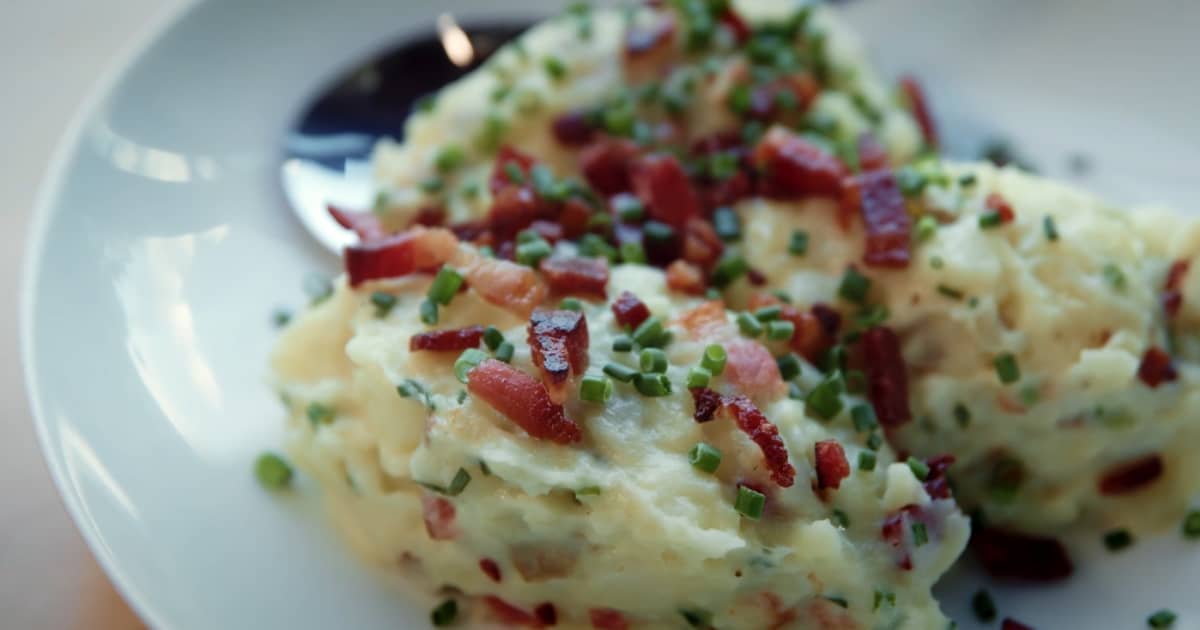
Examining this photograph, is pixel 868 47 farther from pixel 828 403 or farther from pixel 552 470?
pixel 552 470

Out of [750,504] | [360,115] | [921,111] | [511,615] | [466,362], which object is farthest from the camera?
[921,111]

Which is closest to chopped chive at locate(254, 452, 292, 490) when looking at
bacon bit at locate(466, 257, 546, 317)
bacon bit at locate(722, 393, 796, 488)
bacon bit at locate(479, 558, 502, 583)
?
bacon bit at locate(479, 558, 502, 583)

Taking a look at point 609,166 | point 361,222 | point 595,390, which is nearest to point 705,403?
point 595,390

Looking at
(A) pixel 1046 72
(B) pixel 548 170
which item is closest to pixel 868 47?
(A) pixel 1046 72

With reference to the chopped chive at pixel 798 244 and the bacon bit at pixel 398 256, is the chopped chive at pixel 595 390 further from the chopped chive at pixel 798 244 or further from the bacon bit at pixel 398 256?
the chopped chive at pixel 798 244

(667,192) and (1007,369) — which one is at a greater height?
(667,192)

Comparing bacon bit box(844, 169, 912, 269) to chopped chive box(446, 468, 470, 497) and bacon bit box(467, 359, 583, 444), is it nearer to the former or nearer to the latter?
bacon bit box(467, 359, 583, 444)

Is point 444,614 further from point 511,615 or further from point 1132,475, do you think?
point 1132,475
